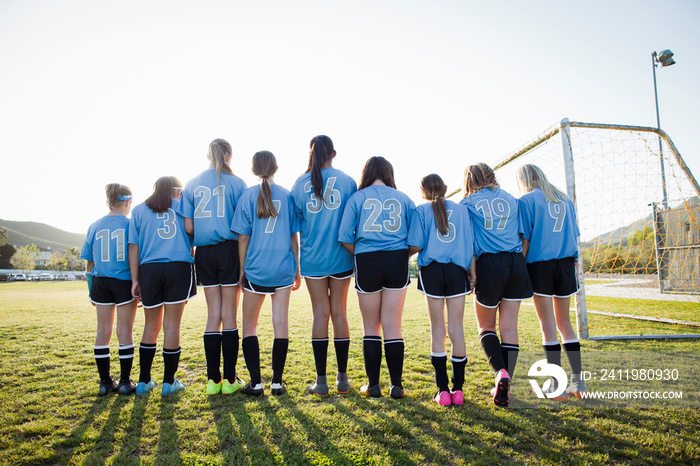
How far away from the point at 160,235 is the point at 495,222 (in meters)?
3.18

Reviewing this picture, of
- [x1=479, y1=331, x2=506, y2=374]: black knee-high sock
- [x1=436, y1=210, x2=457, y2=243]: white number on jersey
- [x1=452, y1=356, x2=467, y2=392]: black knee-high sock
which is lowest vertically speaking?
[x1=452, y1=356, x2=467, y2=392]: black knee-high sock

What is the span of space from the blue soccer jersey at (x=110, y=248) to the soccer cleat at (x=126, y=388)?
101 centimetres

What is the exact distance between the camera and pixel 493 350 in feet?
10.0

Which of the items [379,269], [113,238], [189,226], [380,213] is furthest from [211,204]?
[379,269]

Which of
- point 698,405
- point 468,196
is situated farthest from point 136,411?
point 698,405

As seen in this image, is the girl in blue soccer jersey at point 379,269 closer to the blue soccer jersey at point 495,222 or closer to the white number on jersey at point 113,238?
the blue soccer jersey at point 495,222

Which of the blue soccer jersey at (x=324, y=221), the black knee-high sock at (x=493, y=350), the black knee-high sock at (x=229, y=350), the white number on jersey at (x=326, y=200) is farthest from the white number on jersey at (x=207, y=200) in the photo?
the black knee-high sock at (x=493, y=350)

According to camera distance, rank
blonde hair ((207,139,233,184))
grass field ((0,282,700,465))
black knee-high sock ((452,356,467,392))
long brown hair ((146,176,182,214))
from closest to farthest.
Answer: grass field ((0,282,700,465)) → black knee-high sock ((452,356,467,392)) → long brown hair ((146,176,182,214)) → blonde hair ((207,139,233,184))

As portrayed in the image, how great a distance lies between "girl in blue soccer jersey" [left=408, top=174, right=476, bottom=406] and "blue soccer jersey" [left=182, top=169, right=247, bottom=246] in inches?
70.1

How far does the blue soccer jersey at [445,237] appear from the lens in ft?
10.1

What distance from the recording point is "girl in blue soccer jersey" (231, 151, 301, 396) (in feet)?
10.5

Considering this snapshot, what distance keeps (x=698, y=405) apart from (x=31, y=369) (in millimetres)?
6701

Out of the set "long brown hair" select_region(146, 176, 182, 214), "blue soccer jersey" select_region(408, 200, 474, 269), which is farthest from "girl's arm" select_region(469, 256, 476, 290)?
"long brown hair" select_region(146, 176, 182, 214)

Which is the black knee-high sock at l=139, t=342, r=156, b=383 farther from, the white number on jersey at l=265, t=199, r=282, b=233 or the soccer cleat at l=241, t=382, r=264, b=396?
the white number on jersey at l=265, t=199, r=282, b=233
